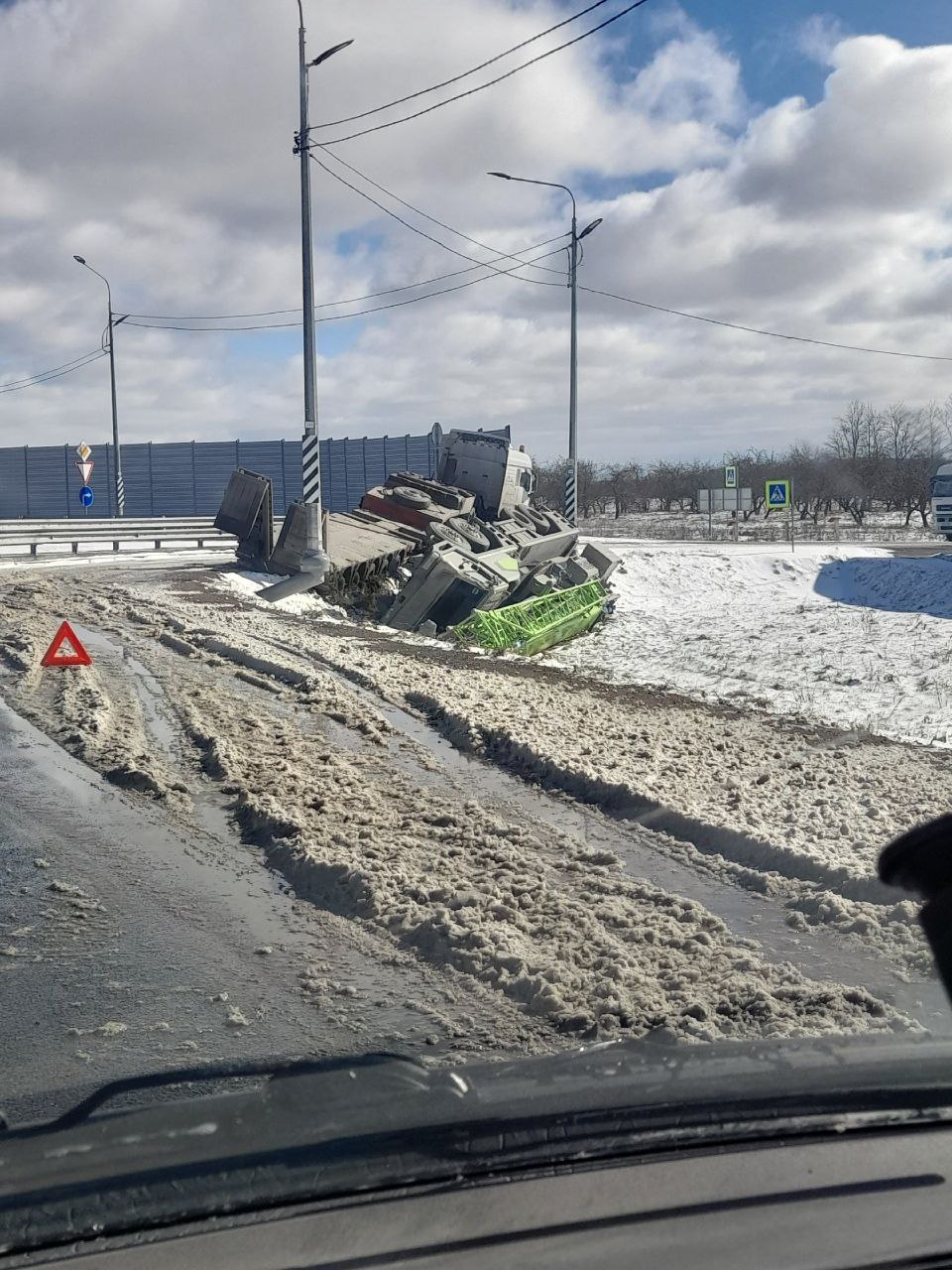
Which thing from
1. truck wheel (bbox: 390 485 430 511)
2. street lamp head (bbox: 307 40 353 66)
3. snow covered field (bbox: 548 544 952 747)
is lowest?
snow covered field (bbox: 548 544 952 747)

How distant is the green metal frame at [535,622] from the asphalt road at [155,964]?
1074cm

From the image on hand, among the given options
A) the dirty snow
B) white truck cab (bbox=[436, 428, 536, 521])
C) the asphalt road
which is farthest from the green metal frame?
the asphalt road

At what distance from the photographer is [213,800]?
24.4ft

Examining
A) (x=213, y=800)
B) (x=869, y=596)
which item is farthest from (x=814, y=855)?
(x=869, y=596)

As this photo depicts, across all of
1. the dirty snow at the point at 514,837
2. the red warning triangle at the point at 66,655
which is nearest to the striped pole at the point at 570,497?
the dirty snow at the point at 514,837

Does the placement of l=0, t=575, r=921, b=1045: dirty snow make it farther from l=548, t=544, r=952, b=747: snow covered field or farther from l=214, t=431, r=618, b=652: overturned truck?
l=214, t=431, r=618, b=652: overturned truck

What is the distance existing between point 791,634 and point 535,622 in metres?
4.78

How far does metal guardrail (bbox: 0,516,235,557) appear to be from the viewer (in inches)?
1218

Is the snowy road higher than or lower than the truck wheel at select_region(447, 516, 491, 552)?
lower

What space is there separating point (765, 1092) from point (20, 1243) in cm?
Result: 157

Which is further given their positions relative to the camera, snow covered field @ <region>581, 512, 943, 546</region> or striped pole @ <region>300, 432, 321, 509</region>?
snow covered field @ <region>581, 512, 943, 546</region>

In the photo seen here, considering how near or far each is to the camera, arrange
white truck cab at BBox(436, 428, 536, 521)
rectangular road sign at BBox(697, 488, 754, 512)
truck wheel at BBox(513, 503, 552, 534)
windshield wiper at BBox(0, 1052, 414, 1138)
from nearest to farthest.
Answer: windshield wiper at BBox(0, 1052, 414, 1138) < truck wheel at BBox(513, 503, 552, 534) < white truck cab at BBox(436, 428, 536, 521) < rectangular road sign at BBox(697, 488, 754, 512)

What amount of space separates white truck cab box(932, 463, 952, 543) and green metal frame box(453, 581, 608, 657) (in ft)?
60.1

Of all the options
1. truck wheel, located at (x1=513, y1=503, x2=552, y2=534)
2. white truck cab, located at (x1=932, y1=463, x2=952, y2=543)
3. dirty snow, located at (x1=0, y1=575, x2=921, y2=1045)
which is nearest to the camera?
dirty snow, located at (x1=0, y1=575, x2=921, y2=1045)
